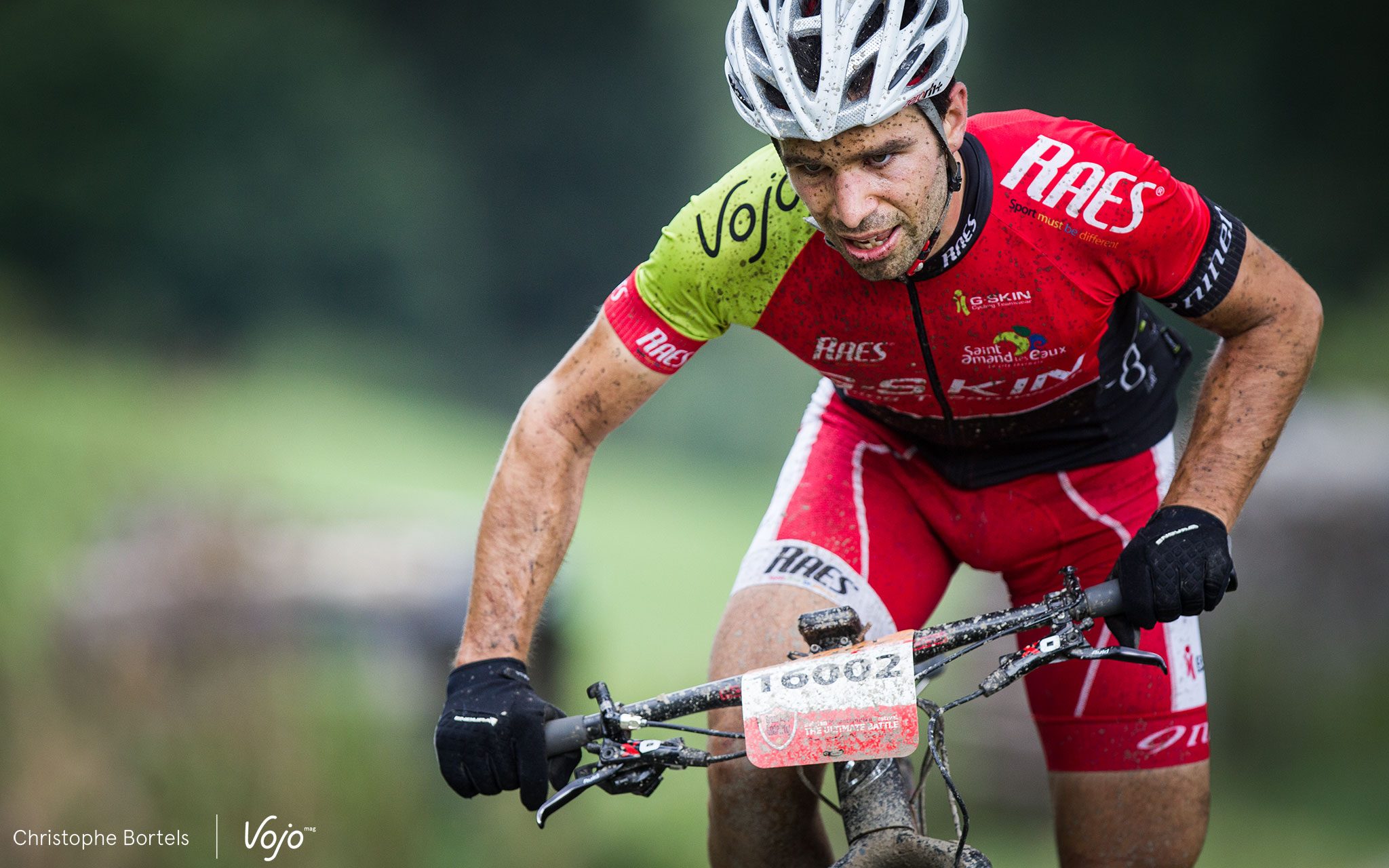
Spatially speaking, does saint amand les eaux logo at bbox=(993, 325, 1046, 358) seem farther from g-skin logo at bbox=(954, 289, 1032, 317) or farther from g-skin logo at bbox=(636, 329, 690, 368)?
g-skin logo at bbox=(636, 329, 690, 368)

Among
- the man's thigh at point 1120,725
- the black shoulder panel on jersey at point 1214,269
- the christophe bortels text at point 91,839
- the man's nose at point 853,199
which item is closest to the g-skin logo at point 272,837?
the christophe bortels text at point 91,839

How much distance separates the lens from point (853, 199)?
221 cm

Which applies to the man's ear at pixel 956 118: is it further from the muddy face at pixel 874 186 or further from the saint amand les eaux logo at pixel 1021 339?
the saint amand les eaux logo at pixel 1021 339

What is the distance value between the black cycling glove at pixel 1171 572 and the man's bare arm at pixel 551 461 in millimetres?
923

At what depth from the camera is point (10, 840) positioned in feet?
15.9

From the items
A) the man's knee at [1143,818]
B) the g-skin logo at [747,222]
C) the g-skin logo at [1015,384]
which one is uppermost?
the g-skin logo at [747,222]

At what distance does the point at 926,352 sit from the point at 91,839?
381cm

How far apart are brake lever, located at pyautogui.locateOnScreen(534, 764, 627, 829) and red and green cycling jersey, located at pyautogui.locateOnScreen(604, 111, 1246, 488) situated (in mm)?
818

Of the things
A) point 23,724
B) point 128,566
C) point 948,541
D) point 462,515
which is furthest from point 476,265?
point 948,541

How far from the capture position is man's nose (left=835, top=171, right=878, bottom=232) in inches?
87.2

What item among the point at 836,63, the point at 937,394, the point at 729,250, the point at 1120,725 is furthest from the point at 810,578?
the point at 836,63

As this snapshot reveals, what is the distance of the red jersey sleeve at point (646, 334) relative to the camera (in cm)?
257

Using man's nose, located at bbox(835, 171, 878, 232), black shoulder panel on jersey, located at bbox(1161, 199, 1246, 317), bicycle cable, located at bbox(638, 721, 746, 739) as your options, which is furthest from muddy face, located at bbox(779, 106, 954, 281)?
bicycle cable, located at bbox(638, 721, 746, 739)

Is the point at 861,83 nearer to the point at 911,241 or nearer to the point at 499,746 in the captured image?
the point at 911,241
